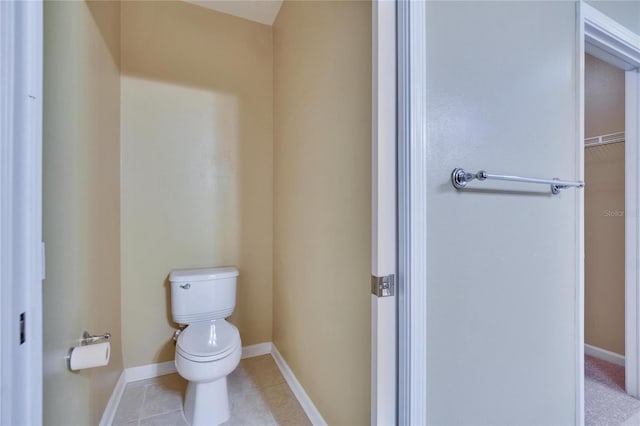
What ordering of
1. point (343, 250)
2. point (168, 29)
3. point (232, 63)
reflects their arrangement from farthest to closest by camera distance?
point (232, 63) < point (168, 29) < point (343, 250)

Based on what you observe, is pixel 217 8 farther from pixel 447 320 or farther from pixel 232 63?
pixel 447 320

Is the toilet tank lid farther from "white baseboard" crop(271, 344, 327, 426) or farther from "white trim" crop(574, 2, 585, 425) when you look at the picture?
"white trim" crop(574, 2, 585, 425)

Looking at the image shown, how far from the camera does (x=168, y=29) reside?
201 cm

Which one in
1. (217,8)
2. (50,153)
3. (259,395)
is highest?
(217,8)

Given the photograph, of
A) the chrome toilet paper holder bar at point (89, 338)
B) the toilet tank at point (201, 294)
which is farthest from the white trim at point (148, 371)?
the chrome toilet paper holder bar at point (89, 338)

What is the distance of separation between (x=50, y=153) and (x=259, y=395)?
1.65 m

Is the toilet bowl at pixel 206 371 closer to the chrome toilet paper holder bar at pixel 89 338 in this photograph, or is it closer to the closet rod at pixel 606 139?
the chrome toilet paper holder bar at pixel 89 338

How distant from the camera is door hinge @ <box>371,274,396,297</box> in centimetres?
86

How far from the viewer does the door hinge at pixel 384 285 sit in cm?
86

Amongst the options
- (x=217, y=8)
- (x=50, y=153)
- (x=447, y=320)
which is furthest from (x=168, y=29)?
(x=447, y=320)

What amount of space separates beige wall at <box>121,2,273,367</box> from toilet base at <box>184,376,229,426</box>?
0.62 m
